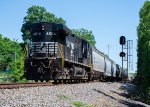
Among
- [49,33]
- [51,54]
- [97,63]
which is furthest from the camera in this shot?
[97,63]

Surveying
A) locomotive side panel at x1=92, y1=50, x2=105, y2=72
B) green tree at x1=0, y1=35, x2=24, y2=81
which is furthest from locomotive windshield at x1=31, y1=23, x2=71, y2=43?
green tree at x1=0, y1=35, x2=24, y2=81

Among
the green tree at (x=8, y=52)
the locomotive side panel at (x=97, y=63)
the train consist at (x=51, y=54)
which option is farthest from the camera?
the green tree at (x=8, y=52)

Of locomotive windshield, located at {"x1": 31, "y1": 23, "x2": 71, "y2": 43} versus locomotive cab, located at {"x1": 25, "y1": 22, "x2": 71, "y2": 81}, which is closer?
locomotive cab, located at {"x1": 25, "y1": 22, "x2": 71, "y2": 81}

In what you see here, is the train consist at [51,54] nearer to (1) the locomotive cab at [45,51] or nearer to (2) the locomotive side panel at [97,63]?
(1) the locomotive cab at [45,51]

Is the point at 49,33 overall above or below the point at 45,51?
above

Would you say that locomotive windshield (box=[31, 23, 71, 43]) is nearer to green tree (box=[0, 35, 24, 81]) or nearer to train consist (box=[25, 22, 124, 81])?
train consist (box=[25, 22, 124, 81])

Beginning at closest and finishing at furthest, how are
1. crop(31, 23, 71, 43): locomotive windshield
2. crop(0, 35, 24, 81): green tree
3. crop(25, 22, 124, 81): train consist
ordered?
crop(25, 22, 124, 81): train consist → crop(31, 23, 71, 43): locomotive windshield → crop(0, 35, 24, 81): green tree

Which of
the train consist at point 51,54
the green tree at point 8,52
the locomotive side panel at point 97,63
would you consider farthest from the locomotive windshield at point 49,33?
the green tree at point 8,52

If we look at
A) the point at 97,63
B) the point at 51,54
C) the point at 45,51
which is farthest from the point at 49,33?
the point at 97,63

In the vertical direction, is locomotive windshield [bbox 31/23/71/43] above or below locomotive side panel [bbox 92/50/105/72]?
above

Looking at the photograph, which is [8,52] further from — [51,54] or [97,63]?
[51,54]

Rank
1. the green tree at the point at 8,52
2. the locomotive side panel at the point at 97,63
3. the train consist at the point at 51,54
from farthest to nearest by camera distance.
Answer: the green tree at the point at 8,52
the locomotive side panel at the point at 97,63
the train consist at the point at 51,54

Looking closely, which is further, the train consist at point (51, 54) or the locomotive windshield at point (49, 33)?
the locomotive windshield at point (49, 33)

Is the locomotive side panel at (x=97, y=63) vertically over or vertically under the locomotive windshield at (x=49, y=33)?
under
